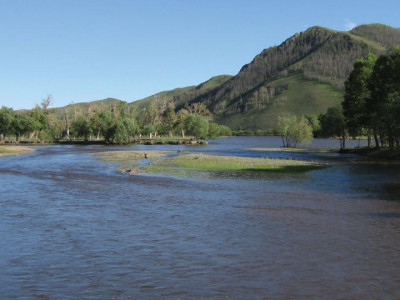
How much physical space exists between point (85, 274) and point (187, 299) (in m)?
4.95

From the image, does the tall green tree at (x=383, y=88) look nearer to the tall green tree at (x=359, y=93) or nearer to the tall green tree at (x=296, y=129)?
the tall green tree at (x=359, y=93)

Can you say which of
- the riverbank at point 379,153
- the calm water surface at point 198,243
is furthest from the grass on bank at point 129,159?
the riverbank at point 379,153

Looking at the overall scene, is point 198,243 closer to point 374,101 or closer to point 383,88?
point 383,88

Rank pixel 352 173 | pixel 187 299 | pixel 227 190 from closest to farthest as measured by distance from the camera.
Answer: pixel 187 299 < pixel 227 190 < pixel 352 173

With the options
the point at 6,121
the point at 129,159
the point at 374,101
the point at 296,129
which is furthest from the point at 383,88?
the point at 6,121

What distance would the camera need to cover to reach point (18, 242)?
71.4 ft

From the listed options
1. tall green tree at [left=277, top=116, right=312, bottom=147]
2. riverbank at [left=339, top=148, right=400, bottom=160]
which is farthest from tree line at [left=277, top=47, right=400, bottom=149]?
riverbank at [left=339, top=148, right=400, bottom=160]

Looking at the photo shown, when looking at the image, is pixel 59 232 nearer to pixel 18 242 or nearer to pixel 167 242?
pixel 18 242

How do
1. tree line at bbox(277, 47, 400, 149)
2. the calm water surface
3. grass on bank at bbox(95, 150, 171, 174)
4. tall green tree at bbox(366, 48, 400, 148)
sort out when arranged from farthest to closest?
tall green tree at bbox(366, 48, 400, 148) → tree line at bbox(277, 47, 400, 149) → grass on bank at bbox(95, 150, 171, 174) → the calm water surface

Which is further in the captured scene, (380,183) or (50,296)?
(380,183)

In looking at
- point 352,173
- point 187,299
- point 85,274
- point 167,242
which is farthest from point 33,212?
point 352,173

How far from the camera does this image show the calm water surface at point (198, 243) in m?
15.7

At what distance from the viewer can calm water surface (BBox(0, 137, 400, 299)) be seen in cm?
1566

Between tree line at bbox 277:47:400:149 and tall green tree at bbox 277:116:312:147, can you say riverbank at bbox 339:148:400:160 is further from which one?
tall green tree at bbox 277:116:312:147
